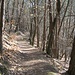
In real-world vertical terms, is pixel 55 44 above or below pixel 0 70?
below

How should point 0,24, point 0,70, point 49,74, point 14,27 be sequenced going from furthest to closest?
point 14,27
point 0,24
point 49,74
point 0,70

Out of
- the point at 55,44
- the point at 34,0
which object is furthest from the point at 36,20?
the point at 55,44

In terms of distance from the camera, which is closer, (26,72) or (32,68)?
(26,72)

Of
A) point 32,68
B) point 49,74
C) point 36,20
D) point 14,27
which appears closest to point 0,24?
point 32,68

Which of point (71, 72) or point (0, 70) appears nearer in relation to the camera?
point (0, 70)

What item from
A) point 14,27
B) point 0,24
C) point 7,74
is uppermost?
point 0,24

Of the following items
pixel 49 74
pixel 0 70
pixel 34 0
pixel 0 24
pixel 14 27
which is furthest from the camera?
pixel 14 27

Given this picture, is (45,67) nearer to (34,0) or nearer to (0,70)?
(0,70)

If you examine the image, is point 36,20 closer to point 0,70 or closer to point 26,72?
point 26,72

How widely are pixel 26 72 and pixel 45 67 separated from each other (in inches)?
66.9

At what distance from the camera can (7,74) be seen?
34.3 ft

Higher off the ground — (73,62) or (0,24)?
(0,24)

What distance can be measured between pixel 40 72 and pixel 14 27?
37281 millimetres

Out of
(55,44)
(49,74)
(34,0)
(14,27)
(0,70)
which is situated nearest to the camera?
(0,70)
